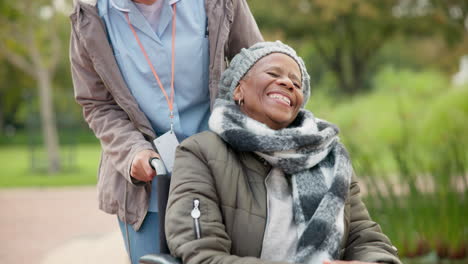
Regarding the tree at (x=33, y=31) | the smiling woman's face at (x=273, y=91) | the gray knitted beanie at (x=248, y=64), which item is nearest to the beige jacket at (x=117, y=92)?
the gray knitted beanie at (x=248, y=64)

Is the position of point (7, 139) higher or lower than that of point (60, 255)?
lower

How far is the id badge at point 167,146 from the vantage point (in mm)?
2289

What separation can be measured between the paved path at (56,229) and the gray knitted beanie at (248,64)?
10.2 ft

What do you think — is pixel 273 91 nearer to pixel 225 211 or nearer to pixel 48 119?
pixel 225 211

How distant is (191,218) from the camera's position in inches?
75.2

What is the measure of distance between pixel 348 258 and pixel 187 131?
2.44 feet

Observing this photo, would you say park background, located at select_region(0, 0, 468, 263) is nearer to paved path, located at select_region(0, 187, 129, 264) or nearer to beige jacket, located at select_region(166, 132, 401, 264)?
paved path, located at select_region(0, 187, 129, 264)

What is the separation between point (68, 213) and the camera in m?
10.0

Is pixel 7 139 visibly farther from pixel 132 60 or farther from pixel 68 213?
pixel 132 60

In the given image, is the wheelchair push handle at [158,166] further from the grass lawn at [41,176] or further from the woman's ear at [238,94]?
the grass lawn at [41,176]

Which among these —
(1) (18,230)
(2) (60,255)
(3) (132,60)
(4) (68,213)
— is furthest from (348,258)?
(4) (68,213)

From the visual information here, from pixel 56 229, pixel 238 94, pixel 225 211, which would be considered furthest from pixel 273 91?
pixel 56 229

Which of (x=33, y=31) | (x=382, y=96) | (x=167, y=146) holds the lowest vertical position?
(x=382, y=96)

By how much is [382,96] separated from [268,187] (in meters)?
9.02
